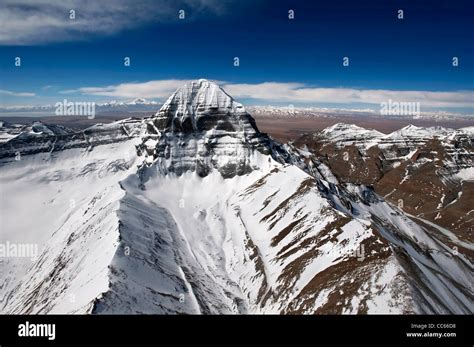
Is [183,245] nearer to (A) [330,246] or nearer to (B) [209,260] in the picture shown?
(B) [209,260]

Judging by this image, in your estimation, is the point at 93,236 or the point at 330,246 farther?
the point at 93,236

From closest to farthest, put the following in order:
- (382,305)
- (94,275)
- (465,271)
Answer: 1. (382,305)
2. (94,275)
3. (465,271)
